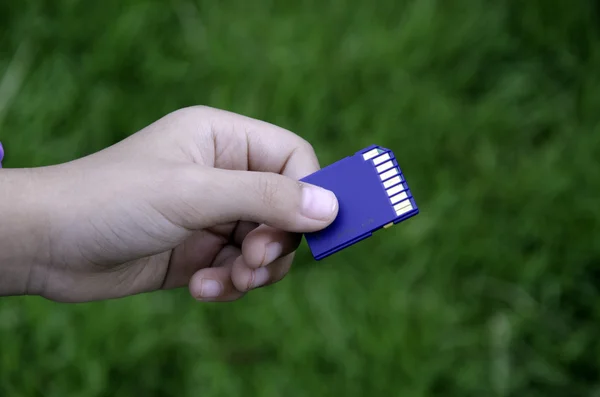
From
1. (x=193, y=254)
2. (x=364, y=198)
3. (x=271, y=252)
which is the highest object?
(x=364, y=198)

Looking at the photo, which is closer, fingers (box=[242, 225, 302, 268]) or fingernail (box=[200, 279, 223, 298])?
fingers (box=[242, 225, 302, 268])

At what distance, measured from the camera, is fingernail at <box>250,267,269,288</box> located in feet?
4.12

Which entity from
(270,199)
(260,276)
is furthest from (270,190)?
(260,276)

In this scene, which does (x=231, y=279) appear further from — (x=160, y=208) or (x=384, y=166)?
(x=384, y=166)

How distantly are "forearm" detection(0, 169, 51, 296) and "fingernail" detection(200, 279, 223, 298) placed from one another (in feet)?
0.84

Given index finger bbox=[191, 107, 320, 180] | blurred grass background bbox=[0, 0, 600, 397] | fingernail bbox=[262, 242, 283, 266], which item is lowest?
blurred grass background bbox=[0, 0, 600, 397]

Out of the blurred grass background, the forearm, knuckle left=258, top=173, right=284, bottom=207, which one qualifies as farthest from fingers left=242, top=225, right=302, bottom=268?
the blurred grass background

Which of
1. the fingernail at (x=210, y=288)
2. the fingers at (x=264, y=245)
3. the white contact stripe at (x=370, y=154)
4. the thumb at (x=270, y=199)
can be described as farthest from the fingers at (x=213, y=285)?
the white contact stripe at (x=370, y=154)

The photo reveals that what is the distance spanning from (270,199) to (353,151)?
977 millimetres

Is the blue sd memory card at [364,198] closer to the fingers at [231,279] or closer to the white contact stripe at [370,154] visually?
the white contact stripe at [370,154]

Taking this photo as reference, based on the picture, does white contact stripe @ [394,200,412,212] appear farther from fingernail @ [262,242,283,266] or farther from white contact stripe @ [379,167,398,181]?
fingernail @ [262,242,283,266]

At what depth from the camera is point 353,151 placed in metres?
2.02

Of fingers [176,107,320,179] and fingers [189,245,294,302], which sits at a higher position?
fingers [176,107,320,179]

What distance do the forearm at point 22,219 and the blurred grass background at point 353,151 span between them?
54 cm
